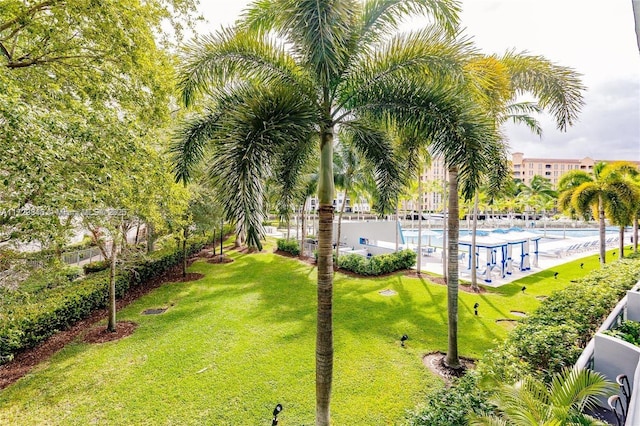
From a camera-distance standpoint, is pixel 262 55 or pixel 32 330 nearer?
pixel 262 55

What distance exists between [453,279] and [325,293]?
3.74 metres

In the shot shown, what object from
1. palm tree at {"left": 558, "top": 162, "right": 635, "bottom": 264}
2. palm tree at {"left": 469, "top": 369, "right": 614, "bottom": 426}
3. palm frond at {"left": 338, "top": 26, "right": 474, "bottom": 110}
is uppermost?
palm frond at {"left": 338, "top": 26, "right": 474, "bottom": 110}

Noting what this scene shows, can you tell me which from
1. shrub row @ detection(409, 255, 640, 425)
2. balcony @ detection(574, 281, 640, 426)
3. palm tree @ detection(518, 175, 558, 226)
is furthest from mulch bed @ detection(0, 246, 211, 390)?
palm tree @ detection(518, 175, 558, 226)

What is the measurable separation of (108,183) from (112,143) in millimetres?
760

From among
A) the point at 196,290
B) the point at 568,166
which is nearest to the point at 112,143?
the point at 196,290

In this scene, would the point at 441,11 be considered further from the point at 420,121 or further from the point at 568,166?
the point at 568,166

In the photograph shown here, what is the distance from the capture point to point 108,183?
5.33 metres

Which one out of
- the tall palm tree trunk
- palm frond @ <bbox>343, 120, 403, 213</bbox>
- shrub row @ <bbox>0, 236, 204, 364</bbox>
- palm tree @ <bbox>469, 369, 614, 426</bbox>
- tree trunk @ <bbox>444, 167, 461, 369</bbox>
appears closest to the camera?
palm tree @ <bbox>469, 369, 614, 426</bbox>

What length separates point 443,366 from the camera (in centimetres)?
684

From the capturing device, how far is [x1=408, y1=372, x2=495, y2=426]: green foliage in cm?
321

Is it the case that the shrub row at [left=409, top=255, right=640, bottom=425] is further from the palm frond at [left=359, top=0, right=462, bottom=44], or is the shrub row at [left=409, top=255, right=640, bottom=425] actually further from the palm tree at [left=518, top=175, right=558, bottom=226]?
the palm tree at [left=518, top=175, right=558, bottom=226]

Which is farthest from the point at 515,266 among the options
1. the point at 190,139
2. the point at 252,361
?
the point at 190,139

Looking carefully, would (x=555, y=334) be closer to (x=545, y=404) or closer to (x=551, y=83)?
(x=545, y=404)

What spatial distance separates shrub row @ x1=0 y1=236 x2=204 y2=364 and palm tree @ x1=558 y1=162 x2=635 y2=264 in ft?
63.5
